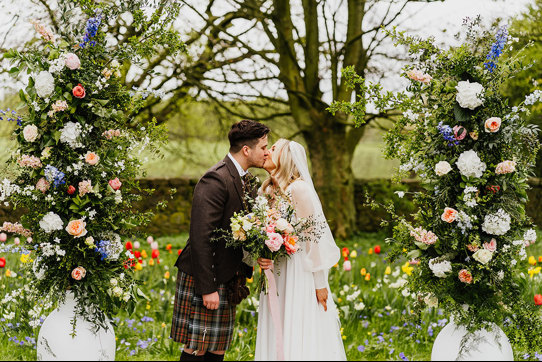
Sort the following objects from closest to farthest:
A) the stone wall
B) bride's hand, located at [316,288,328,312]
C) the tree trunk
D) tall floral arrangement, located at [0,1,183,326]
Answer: tall floral arrangement, located at [0,1,183,326] → bride's hand, located at [316,288,328,312] → the tree trunk → the stone wall

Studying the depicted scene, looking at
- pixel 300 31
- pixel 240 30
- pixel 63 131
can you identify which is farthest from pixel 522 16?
pixel 63 131

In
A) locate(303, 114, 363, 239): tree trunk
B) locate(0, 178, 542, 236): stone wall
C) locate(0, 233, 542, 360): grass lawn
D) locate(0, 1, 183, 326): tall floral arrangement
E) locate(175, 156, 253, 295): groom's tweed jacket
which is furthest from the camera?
locate(0, 178, 542, 236): stone wall

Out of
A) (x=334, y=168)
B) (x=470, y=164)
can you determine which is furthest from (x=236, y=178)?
(x=334, y=168)

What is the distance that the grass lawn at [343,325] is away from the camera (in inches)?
193

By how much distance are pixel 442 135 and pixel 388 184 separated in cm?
770

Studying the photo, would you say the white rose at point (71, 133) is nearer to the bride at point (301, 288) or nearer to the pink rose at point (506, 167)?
the bride at point (301, 288)

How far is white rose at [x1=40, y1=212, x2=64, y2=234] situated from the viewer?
3547 millimetres

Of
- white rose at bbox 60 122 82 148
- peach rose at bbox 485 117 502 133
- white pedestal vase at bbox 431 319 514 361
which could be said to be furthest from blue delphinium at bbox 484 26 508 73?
white rose at bbox 60 122 82 148

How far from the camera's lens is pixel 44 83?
3521mm

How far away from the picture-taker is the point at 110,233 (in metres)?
3.81

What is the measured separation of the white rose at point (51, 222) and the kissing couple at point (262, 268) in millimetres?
851

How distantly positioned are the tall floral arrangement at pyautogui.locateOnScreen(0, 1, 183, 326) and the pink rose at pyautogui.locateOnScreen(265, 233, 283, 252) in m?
0.99

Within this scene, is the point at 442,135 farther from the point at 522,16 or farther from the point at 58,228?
the point at 522,16

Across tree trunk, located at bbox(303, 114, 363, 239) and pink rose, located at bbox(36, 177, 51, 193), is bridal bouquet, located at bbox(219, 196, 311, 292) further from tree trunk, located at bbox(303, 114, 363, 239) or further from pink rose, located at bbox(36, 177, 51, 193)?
tree trunk, located at bbox(303, 114, 363, 239)
